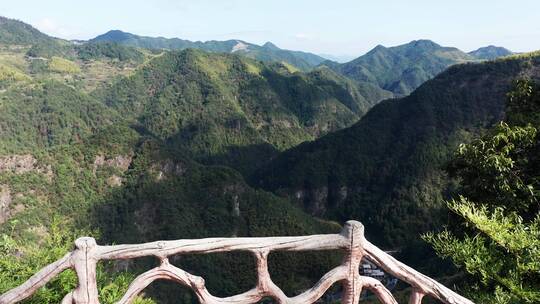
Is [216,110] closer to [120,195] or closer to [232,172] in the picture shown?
[232,172]

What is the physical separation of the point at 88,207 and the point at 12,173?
54.4 feet

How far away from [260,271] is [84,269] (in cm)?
168

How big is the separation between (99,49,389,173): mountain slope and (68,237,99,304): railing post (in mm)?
140458

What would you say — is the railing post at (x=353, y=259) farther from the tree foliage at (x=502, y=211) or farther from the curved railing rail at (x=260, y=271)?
the tree foliage at (x=502, y=211)

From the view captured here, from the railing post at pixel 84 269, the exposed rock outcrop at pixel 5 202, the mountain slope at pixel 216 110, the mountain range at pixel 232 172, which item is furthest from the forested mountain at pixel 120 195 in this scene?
the mountain slope at pixel 216 110

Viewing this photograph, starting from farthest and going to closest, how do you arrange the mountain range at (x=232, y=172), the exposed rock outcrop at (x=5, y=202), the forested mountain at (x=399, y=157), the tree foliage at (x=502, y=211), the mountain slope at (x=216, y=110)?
1. the mountain slope at (x=216, y=110)
2. the forested mountain at (x=399, y=157)
3. the mountain range at (x=232, y=172)
4. the exposed rock outcrop at (x=5, y=202)
5. the tree foliage at (x=502, y=211)

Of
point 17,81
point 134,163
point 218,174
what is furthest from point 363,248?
point 17,81

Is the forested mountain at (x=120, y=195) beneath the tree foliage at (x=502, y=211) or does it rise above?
beneath

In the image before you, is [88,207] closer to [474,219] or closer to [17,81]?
[474,219]

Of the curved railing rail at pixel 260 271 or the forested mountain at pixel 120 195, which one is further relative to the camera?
the forested mountain at pixel 120 195

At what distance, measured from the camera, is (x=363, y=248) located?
3789mm

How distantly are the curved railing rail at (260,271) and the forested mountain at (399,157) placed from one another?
77.2 m

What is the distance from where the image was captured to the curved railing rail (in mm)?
3779

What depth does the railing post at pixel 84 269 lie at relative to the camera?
3814mm
